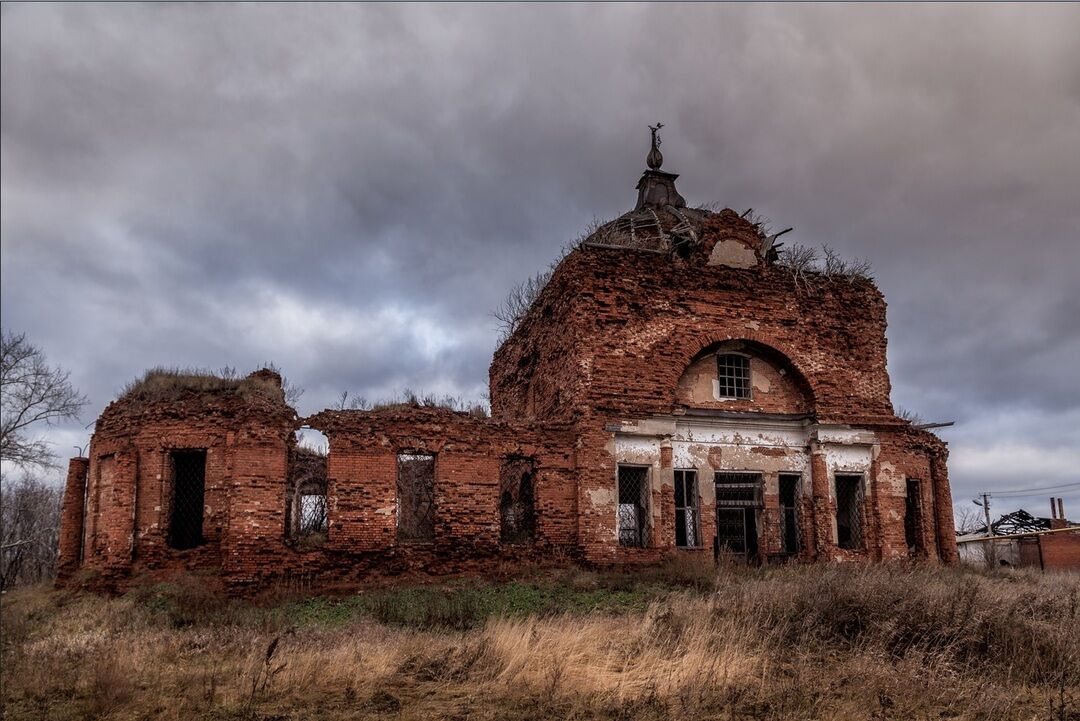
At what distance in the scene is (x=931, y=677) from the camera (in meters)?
8.67

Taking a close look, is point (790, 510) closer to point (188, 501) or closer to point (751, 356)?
point (751, 356)

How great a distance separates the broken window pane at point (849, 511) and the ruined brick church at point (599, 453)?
0.05m

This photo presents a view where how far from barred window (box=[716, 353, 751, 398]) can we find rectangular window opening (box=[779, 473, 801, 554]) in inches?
84.8

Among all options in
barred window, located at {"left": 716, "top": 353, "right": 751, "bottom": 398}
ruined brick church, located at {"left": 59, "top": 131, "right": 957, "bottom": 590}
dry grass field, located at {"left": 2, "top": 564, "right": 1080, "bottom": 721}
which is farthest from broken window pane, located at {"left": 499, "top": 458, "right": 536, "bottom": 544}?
dry grass field, located at {"left": 2, "top": 564, "right": 1080, "bottom": 721}

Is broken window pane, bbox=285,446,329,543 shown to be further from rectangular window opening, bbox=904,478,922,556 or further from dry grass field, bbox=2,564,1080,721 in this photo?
rectangular window opening, bbox=904,478,922,556

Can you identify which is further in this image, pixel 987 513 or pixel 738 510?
pixel 987 513

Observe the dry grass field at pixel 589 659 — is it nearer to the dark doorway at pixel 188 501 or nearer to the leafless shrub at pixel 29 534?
the dark doorway at pixel 188 501

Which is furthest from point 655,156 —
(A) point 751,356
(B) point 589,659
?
(B) point 589,659

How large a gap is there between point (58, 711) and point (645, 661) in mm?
6018

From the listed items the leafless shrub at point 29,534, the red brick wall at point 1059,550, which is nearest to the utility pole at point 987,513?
the red brick wall at point 1059,550

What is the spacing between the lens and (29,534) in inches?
1325

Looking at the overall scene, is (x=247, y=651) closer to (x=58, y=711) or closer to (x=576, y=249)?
(x=58, y=711)

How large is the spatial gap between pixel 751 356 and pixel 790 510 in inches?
145

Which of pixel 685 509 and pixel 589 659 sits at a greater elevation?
pixel 685 509
